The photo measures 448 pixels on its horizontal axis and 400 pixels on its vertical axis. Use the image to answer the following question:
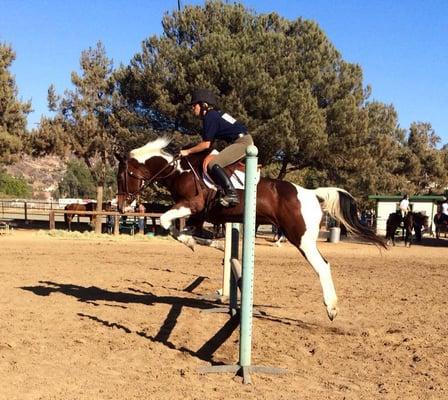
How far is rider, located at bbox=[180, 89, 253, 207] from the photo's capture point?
610cm

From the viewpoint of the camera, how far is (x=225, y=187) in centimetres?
610

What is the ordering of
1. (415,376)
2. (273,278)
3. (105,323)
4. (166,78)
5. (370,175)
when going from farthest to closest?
(370,175), (166,78), (273,278), (105,323), (415,376)

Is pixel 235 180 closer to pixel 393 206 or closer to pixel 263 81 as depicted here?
pixel 263 81

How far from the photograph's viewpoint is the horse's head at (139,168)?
272 inches

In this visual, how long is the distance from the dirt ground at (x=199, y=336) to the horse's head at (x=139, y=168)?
5.36 feet

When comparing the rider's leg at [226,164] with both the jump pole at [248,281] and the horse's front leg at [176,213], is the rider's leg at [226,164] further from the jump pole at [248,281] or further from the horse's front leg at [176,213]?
the jump pole at [248,281]

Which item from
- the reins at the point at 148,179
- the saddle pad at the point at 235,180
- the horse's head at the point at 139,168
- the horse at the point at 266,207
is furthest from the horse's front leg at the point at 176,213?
the horse's head at the point at 139,168

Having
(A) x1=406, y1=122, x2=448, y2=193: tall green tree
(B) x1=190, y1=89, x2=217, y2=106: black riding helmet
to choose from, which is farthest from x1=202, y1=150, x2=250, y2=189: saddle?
(A) x1=406, y1=122, x2=448, y2=193: tall green tree

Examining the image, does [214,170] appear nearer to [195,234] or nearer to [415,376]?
[195,234]

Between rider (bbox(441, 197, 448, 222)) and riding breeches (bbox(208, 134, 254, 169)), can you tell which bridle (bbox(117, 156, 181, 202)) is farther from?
rider (bbox(441, 197, 448, 222))

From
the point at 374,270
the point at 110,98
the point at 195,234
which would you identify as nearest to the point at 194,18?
the point at 110,98

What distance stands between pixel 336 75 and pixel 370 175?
11.4m

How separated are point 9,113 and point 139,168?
2125 cm

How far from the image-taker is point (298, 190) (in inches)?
257
